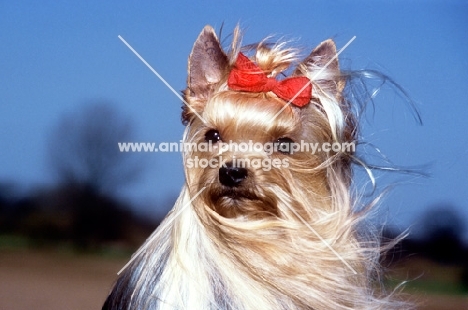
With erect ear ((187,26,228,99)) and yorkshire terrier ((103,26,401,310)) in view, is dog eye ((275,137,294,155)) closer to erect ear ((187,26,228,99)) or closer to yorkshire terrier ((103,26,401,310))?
yorkshire terrier ((103,26,401,310))

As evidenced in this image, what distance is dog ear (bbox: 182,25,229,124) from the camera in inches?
86.0

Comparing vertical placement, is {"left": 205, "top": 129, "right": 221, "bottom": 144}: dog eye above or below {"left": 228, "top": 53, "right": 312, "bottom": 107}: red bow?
below

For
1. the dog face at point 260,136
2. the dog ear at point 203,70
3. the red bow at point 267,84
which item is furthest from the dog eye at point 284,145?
the dog ear at point 203,70

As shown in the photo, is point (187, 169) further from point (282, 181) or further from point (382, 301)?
point (382, 301)

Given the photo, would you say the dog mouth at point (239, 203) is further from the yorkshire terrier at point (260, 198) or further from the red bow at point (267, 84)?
the red bow at point (267, 84)

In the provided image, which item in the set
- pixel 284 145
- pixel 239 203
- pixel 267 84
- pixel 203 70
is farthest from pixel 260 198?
pixel 203 70

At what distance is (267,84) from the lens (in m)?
2.11

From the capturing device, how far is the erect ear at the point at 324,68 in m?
2.19

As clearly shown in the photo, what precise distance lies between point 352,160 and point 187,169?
0.52m

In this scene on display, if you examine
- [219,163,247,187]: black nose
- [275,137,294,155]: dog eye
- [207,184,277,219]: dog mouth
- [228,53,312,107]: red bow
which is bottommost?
[207,184,277,219]: dog mouth

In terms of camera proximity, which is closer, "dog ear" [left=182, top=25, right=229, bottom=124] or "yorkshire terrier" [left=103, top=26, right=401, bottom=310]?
"yorkshire terrier" [left=103, top=26, right=401, bottom=310]

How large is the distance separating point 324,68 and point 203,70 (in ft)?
1.21

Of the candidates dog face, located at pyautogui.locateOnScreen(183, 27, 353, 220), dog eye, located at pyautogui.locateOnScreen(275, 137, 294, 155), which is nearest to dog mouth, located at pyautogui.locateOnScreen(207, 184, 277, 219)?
dog face, located at pyautogui.locateOnScreen(183, 27, 353, 220)

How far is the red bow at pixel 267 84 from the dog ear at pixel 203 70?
10 centimetres
